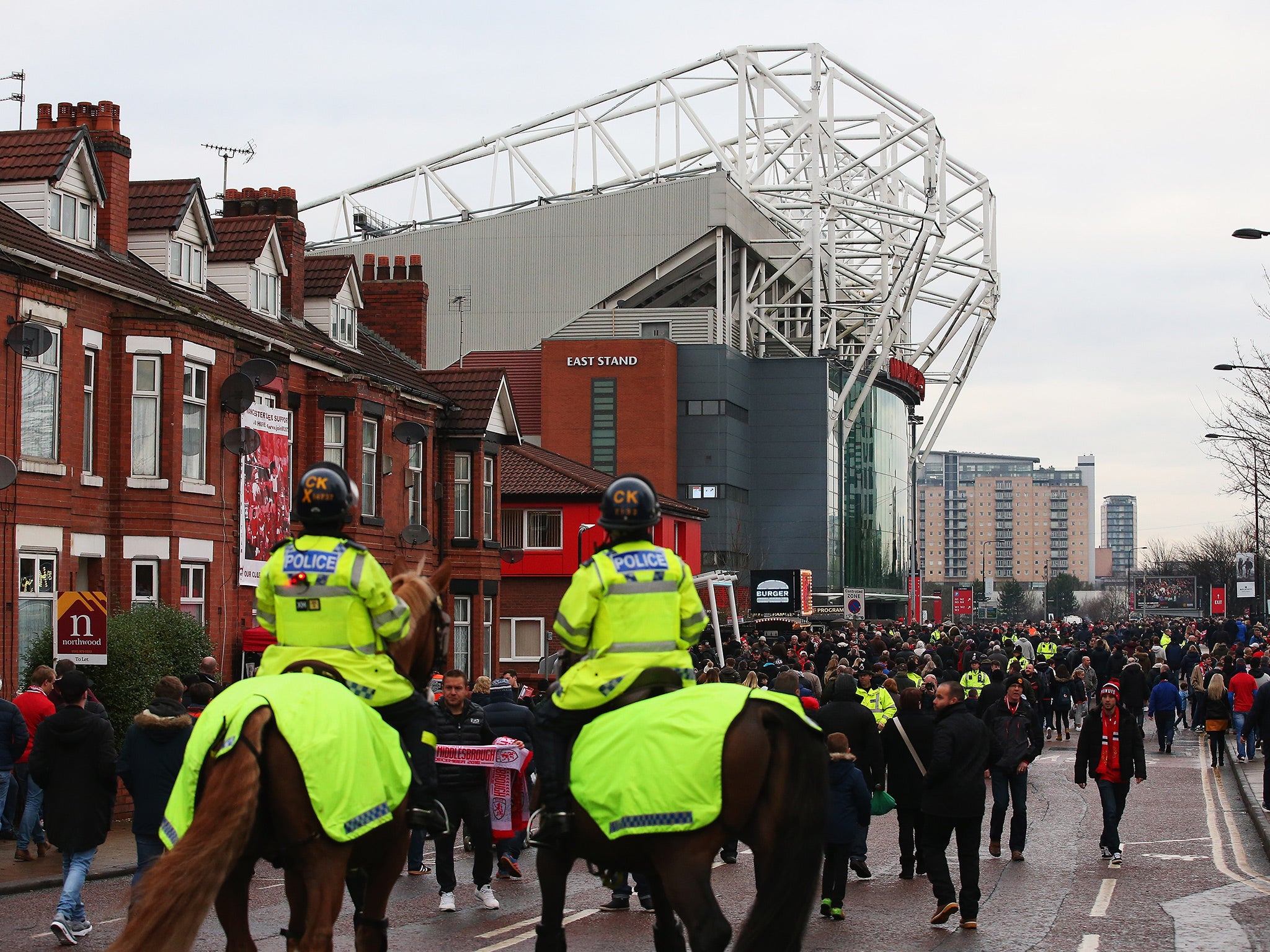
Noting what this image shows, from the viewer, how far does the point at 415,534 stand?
31.1 meters

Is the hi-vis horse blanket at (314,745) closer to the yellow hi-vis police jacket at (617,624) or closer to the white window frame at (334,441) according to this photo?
the yellow hi-vis police jacket at (617,624)

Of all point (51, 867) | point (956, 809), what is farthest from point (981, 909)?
point (51, 867)

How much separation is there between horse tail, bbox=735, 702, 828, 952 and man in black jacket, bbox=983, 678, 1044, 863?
844 cm

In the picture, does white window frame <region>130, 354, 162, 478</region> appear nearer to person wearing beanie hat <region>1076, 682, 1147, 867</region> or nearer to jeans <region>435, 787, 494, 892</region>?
jeans <region>435, 787, 494, 892</region>

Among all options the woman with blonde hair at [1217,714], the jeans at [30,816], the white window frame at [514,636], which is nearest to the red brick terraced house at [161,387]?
the jeans at [30,816]

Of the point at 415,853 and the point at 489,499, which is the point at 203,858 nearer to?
the point at 415,853

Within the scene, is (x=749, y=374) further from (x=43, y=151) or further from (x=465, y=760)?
(x=465, y=760)

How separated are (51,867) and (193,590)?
9396mm

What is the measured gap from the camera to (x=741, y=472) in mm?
79812

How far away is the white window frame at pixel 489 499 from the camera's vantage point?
36031mm

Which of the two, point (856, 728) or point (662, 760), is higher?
point (662, 760)

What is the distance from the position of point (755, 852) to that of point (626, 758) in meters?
0.76

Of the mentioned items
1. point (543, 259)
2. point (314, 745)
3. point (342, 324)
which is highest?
point (543, 259)

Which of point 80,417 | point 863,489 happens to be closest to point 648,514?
point 80,417
